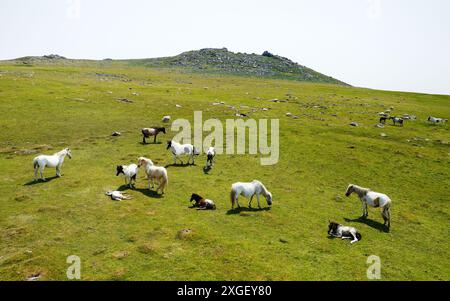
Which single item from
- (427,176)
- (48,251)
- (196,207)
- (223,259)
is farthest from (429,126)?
(48,251)

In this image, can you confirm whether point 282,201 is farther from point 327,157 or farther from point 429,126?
point 429,126

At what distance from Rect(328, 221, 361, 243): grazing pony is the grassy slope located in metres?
0.61

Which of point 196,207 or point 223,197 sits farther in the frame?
point 223,197

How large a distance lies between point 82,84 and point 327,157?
60388 mm

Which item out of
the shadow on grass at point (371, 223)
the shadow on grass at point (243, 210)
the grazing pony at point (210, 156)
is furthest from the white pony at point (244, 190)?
the grazing pony at point (210, 156)

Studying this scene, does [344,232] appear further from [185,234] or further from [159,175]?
[159,175]

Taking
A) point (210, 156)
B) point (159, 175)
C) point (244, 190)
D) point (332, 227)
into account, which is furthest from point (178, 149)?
point (332, 227)

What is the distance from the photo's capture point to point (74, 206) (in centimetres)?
2302

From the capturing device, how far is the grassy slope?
56.2 feet

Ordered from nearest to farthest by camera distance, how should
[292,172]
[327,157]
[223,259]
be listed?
[223,259] → [292,172] → [327,157]

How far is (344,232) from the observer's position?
2114cm

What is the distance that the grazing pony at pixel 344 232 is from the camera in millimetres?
20922

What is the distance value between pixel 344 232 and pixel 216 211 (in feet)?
28.1
